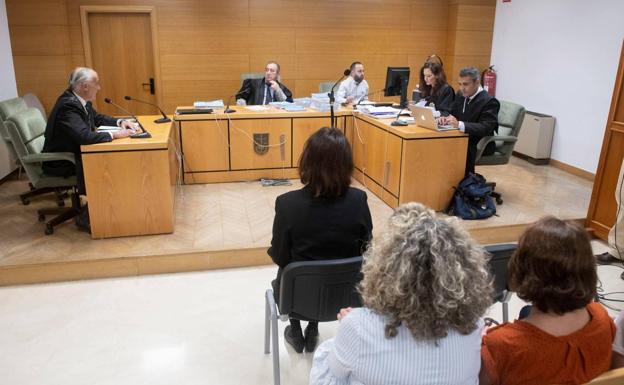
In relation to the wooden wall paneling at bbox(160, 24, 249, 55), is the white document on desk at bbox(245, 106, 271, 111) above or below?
below

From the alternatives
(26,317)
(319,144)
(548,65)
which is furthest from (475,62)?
(26,317)

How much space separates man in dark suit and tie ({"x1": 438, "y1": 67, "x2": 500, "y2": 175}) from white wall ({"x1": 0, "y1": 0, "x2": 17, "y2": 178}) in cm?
428

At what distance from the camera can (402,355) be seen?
3.94ft

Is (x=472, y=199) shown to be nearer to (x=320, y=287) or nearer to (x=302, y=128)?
(x=302, y=128)

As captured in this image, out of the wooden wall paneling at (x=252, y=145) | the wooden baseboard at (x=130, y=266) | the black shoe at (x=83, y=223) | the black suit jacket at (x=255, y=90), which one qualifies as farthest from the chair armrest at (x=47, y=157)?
the black suit jacket at (x=255, y=90)

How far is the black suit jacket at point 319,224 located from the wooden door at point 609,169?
2.64 metres

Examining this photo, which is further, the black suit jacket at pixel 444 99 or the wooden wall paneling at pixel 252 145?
the wooden wall paneling at pixel 252 145

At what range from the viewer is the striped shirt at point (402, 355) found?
1.20m

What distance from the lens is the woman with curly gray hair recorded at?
1.19 meters

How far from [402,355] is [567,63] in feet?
18.4

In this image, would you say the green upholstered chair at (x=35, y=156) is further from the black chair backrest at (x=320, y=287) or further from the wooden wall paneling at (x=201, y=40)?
the wooden wall paneling at (x=201, y=40)

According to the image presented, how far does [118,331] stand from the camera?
9.07 feet

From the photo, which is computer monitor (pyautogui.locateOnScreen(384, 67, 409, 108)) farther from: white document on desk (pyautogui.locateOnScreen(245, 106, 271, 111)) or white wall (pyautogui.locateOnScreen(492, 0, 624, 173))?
white wall (pyautogui.locateOnScreen(492, 0, 624, 173))

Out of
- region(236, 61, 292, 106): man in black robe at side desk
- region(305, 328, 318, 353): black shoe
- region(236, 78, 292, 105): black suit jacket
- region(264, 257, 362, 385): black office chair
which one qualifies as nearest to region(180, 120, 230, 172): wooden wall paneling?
region(236, 61, 292, 106): man in black robe at side desk
